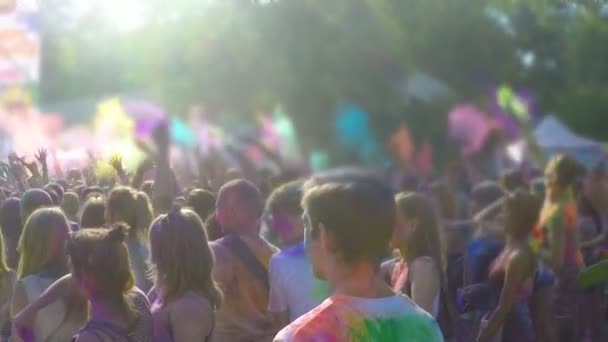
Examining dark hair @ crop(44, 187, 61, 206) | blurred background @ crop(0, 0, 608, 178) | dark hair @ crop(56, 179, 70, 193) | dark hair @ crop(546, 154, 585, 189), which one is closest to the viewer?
dark hair @ crop(44, 187, 61, 206)

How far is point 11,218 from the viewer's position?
548 centimetres

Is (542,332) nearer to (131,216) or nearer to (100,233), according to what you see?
(131,216)

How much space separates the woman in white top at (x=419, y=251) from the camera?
15.6 ft

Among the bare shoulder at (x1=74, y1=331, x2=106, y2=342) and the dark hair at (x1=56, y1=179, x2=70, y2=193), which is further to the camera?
the dark hair at (x1=56, y1=179, x2=70, y2=193)

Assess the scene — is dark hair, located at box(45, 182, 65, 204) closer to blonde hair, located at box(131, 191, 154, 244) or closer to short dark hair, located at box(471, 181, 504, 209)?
blonde hair, located at box(131, 191, 154, 244)

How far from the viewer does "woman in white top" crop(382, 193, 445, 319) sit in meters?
4.77

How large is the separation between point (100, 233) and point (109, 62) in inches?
2524

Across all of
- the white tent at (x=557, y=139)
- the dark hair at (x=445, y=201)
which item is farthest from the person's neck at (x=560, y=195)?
the white tent at (x=557, y=139)

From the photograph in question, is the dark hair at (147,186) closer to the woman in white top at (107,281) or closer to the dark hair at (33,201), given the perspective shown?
the dark hair at (33,201)

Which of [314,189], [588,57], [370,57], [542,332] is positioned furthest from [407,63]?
[314,189]

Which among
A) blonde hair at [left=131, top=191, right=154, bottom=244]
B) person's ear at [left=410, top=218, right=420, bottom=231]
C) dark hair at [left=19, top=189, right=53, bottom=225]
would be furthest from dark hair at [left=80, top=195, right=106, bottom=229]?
person's ear at [left=410, top=218, right=420, bottom=231]

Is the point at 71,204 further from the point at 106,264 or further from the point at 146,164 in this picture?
the point at 106,264

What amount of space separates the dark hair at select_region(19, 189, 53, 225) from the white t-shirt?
1270mm

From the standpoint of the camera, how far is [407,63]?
35156 mm
